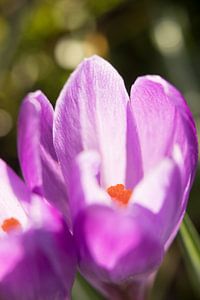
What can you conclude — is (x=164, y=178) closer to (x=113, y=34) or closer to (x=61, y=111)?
(x=61, y=111)

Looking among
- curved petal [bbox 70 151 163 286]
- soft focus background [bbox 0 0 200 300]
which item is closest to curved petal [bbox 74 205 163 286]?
curved petal [bbox 70 151 163 286]

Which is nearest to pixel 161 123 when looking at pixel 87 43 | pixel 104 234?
pixel 104 234

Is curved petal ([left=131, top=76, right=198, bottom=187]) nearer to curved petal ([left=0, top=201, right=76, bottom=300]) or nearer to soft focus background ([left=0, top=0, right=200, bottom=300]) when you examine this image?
curved petal ([left=0, top=201, right=76, bottom=300])

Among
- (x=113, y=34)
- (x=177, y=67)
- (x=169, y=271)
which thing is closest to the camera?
(x=169, y=271)

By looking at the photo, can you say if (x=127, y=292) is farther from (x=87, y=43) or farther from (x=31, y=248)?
(x=87, y=43)

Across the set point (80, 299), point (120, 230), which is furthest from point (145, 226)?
point (80, 299)

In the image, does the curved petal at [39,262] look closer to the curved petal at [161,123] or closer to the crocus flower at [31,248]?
the crocus flower at [31,248]
